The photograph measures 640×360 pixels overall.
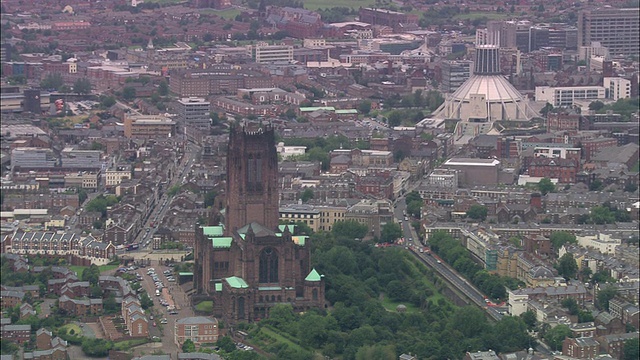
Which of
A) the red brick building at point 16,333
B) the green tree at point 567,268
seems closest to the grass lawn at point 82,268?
the red brick building at point 16,333

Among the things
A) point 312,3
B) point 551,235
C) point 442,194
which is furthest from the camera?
point 312,3

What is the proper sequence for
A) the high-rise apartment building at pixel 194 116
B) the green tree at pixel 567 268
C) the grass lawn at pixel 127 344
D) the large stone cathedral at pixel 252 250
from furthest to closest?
the high-rise apartment building at pixel 194 116 → the green tree at pixel 567 268 → the large stone cathedral at pixel 252 250 → the grass lawn at pixel 127 344

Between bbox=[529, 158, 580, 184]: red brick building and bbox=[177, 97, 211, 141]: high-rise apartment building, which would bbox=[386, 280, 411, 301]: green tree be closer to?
bbox=[529, 158, 580, 184]: red brick building

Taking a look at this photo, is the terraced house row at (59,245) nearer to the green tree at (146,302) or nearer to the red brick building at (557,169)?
the green tree at (146,302)

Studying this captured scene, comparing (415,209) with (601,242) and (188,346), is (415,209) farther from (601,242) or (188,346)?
(188,346)

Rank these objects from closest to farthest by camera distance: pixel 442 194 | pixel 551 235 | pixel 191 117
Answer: pixel 551 235 → pixel 442 194 → pixel 191 117

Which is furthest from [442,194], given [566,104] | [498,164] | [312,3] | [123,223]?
[312,3]

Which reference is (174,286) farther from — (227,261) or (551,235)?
(551,235)
